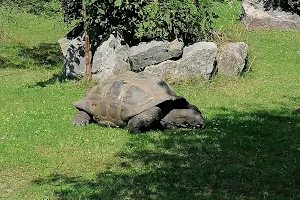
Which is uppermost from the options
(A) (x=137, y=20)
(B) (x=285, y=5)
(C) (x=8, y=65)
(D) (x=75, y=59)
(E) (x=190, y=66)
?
(B) (x=285, y=5)

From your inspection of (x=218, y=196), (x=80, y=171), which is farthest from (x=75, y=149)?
(x=218, y=196)

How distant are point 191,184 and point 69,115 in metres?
4.49

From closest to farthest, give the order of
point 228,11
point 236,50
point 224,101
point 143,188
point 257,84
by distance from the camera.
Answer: point 143,188, point 224,101, point 257,84, point 236,50, point 228,11

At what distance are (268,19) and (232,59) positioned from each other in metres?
8.10

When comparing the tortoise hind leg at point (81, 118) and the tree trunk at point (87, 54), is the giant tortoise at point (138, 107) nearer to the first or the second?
the tortoise hind leg at point (81, 118)

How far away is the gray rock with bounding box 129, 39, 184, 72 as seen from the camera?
45.0ft

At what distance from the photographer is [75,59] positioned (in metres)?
14.4

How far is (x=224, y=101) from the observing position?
11.8 meters

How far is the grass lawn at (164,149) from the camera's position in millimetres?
6398

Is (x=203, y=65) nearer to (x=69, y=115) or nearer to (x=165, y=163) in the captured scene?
(x=69, y=115)

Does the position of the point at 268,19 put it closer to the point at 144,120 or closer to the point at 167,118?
the point at 167,118

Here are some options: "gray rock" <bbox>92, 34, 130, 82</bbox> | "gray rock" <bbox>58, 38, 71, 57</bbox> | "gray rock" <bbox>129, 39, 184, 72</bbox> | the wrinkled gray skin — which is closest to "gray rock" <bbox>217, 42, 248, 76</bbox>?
"gray rock" <bbox>129, 39, 184, 72</bbox>

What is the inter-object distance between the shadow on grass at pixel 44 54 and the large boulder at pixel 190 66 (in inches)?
198

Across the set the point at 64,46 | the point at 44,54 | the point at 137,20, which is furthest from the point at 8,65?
the point at 137,20
